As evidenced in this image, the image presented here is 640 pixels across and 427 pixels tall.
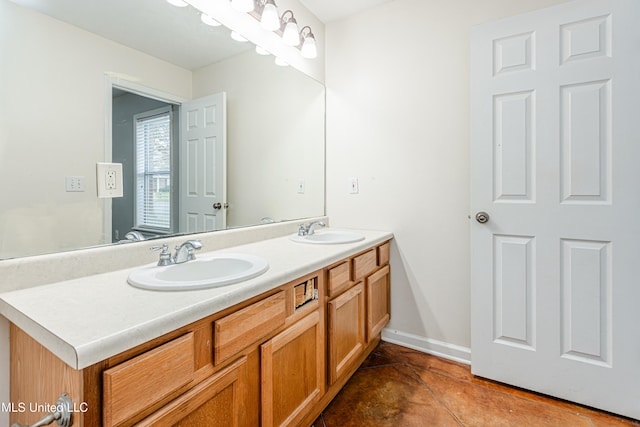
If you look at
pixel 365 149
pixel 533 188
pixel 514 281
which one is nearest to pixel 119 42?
pixel 365 149

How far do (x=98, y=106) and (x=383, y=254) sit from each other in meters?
1.63

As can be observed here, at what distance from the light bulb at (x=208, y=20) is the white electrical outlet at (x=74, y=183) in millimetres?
944

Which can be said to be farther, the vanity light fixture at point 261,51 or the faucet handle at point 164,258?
the vanity light fixture at point 261,51

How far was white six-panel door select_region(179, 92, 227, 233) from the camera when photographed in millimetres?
1448

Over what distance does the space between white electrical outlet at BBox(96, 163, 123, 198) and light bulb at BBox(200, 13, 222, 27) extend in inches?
32.8

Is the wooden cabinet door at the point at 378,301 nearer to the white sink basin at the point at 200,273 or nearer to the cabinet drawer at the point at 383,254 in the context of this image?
the cabinet drawer at the point at 383,254

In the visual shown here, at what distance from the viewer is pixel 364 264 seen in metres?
1.75

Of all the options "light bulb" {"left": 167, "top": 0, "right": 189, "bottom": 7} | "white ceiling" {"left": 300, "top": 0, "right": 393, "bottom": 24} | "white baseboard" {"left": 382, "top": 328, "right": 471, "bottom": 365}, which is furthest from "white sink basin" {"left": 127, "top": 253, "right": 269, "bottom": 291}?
"white ceiling" {"left": 300, "top": 0, "right": 393, "bottom": 24}

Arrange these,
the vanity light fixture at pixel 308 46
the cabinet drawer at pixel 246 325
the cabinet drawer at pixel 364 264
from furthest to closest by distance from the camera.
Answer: the vanity light fixture at pixel 308 46
the cabinet drawer at pixel 364 264
the cabinet drawer at pixel 246 325

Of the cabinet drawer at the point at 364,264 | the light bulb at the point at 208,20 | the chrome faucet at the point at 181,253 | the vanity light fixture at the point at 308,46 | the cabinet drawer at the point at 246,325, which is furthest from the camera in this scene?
the vanity light fixture at the point at 308,46

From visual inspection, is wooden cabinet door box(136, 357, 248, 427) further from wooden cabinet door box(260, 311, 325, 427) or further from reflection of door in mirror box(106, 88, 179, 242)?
reflection of door in mirror box(106, 88, 179, 242)

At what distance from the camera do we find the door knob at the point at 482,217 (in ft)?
5.61

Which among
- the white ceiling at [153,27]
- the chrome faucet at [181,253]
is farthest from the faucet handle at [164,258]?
the white ceiling at [153,27]

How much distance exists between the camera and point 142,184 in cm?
127
